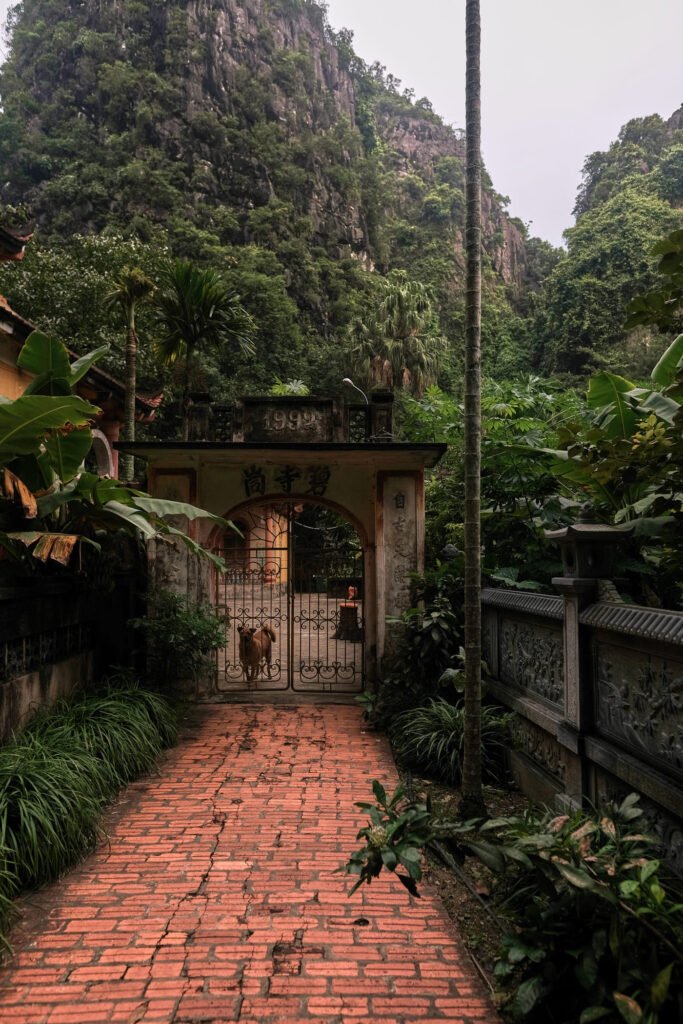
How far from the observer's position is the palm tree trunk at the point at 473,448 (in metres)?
4.25

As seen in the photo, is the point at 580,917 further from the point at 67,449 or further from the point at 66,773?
the point at 67,449

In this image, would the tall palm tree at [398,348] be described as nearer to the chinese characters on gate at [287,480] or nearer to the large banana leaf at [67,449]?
the chinese characters on gate at [287,480]

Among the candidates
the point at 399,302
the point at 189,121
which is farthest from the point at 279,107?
the point at 399,302

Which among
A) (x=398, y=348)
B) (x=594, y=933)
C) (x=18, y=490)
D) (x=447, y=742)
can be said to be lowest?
(x=447, y=742)

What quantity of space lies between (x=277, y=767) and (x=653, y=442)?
14.3 feet

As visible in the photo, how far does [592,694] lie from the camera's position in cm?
386

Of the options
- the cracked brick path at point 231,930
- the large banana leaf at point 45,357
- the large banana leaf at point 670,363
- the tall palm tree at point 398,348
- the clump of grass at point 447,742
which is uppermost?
the tall palm tree at point 398,348

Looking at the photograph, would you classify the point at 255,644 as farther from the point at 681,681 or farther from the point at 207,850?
the point at 681,681

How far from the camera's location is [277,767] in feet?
19.9

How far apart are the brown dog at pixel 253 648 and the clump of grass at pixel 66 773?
7.22 feet

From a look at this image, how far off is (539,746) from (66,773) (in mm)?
3370

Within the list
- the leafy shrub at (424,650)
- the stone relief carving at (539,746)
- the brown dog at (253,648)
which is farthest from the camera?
the brown dog at (253,648)

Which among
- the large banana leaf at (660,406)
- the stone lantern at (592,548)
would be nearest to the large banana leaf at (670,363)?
the large banana leaf at (660,406)

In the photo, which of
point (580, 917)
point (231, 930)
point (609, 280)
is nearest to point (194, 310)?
point (231, 930)
